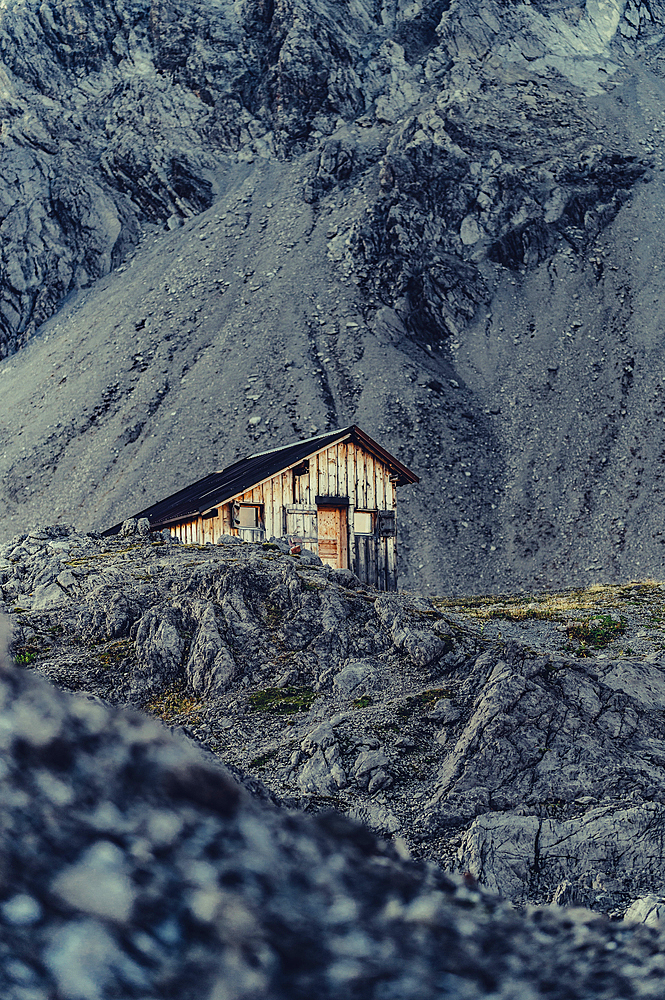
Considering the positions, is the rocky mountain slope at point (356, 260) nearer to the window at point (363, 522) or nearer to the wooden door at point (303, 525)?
Result: the window at point (363, 522)

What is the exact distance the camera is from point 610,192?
2827 inches

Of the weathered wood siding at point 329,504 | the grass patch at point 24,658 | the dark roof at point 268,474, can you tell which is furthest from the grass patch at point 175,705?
the weathered wood siding at point 329,504

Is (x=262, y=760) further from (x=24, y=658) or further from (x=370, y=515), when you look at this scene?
(x=370, y=515)

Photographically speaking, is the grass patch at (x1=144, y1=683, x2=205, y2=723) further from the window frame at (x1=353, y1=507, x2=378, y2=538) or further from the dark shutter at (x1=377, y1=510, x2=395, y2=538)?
the dark shutter at (x1=377, y1=510, x2=395, y2=538)

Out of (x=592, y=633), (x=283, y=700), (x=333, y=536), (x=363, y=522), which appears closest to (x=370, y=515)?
(x=363, y=522)

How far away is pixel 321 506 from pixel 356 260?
154 ft

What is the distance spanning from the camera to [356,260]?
70875 millimetres

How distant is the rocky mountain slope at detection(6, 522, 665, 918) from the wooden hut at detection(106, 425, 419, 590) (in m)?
7.89

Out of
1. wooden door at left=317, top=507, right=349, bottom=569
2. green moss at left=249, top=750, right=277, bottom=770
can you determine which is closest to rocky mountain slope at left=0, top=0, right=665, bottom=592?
wooden door at left=317, top=507, right=349, bottom=569

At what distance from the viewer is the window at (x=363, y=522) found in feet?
99.7

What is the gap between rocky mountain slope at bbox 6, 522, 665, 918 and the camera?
7953 millimetres

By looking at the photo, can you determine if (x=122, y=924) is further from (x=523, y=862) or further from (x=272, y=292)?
(x=272, y=292)

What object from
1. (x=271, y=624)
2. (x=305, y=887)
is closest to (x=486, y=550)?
(x=271, y=624)

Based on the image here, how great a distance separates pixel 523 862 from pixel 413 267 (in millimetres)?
66288
